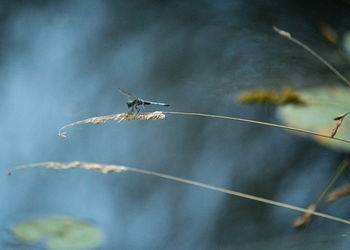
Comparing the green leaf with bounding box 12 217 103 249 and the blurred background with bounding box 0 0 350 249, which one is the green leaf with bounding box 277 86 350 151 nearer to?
the blurred background with bounding box 0 0 350 249

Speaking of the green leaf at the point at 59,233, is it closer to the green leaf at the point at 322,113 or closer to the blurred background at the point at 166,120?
the blurred background at the point at 166,120

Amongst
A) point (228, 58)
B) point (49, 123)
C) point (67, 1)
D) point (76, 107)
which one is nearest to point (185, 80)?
point (228, 58)

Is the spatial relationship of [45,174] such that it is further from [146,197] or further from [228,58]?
[228,58]

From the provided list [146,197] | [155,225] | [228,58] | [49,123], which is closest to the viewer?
[155,225]

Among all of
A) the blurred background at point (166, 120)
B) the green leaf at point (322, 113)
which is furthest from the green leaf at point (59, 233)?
the green leaf at point (322, 113)

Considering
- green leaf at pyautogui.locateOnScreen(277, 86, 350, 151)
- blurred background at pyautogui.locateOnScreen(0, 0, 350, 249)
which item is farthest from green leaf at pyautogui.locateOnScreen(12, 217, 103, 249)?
green leaf at pyautogui.locateOnScreen(277, 86, 350, 151)

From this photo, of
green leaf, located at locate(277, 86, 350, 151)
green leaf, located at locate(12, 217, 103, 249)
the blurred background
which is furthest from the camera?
green leaf, located at locate(277, 86, 350, 151)
